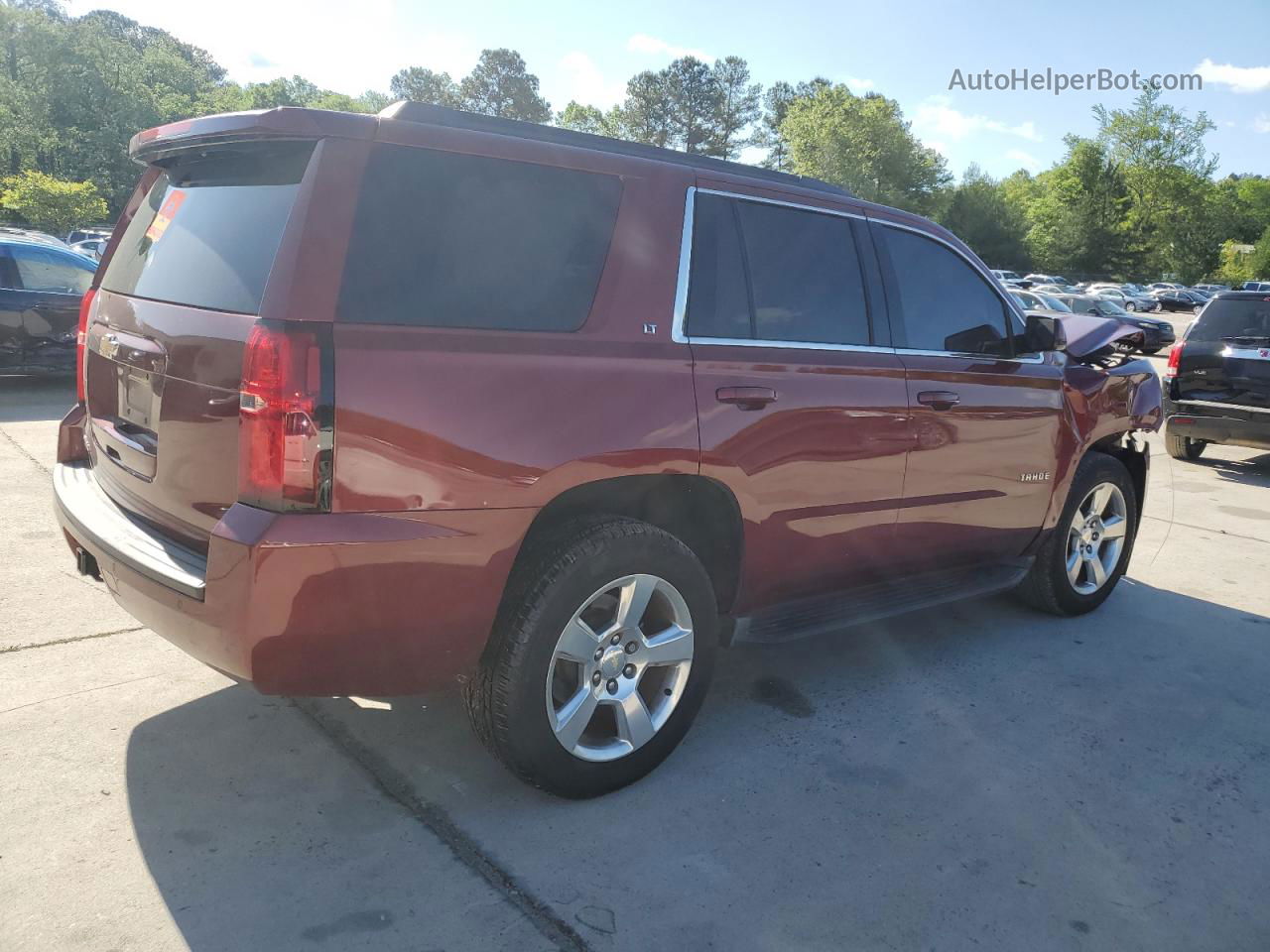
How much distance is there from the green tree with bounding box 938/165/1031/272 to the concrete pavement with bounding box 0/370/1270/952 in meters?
77.5

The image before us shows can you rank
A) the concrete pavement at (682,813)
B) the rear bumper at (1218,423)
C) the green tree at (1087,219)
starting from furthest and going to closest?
1. the green tree at (1087,219)
2. the rear bumper at (1218,423)
3. the concrete pavement at (682,813)

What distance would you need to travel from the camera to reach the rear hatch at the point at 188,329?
2467 millimetres

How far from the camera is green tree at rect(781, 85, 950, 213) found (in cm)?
6906

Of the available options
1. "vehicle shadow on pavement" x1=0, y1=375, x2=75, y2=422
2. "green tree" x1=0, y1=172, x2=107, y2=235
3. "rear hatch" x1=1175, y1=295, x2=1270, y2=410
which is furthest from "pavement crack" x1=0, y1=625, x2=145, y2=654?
"green tree" x1=0, y1=172, x2=107, y2=235

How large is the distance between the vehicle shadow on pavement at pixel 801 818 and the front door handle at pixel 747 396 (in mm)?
1219

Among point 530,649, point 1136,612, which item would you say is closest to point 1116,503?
point 1136,612

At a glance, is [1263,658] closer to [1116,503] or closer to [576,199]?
[1116,503]

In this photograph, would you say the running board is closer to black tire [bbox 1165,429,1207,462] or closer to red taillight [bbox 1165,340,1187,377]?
red taillight [bbox 1165,340,1187,377]

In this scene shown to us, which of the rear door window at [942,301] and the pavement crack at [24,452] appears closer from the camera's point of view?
the rear door window at [942,301]

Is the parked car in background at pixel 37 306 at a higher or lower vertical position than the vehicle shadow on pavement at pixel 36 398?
higher

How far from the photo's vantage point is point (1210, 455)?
10641mm

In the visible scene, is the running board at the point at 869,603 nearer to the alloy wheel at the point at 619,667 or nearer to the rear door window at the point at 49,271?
the alloy wheel at the point at 619,667

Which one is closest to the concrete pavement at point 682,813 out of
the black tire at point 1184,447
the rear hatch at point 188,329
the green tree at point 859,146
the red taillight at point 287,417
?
the rear hatch at point 188,329

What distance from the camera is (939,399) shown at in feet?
12.7
